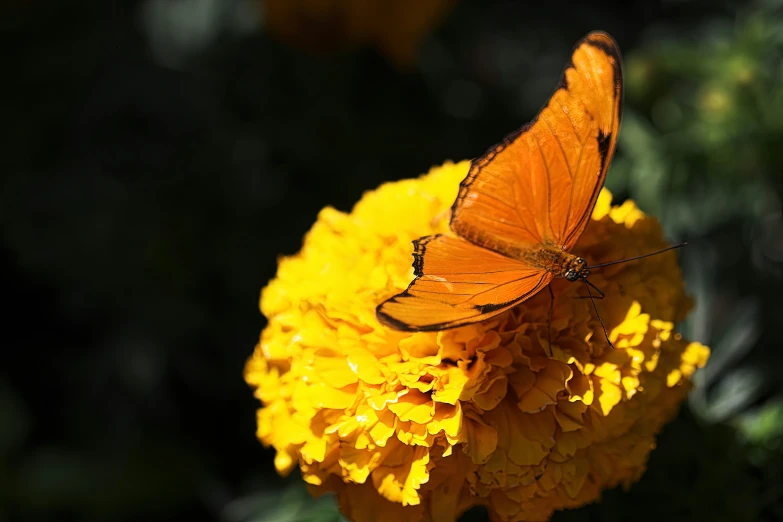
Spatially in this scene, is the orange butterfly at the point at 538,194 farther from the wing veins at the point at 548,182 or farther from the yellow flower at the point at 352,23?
the yellow flower at the point at 352,23

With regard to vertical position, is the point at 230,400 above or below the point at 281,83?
below

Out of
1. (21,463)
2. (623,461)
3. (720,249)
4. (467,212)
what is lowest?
(623,461)

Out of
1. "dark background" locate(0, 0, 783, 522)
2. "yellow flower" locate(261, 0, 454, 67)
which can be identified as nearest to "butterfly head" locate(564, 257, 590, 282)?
"dark background" locate(0, 0, 783, 522)

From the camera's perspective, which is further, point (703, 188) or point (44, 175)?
point (44, 175)

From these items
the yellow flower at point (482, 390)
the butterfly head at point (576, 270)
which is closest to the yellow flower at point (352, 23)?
the yellow flower at point (482, 390)

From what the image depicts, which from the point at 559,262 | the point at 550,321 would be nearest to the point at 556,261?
the point at 559,262

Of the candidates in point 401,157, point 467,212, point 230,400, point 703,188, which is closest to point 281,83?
point 401,157

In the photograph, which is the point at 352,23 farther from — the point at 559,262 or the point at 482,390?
the point at 482,390

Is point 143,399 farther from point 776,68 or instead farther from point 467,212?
point 776,68
